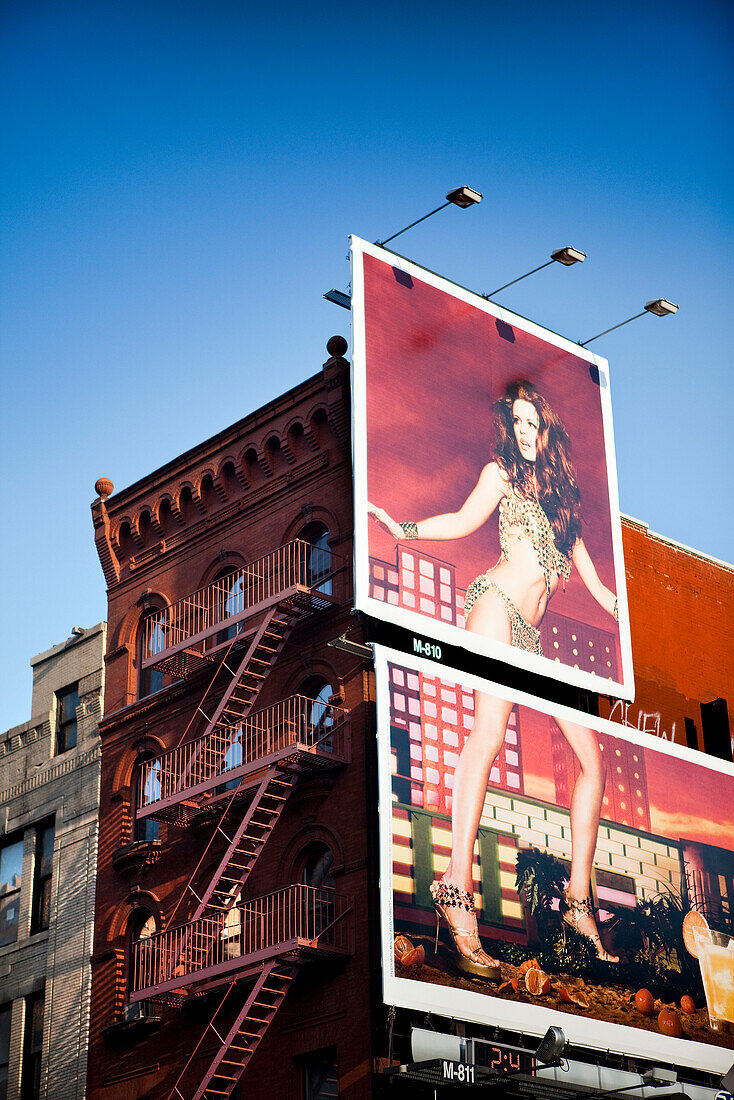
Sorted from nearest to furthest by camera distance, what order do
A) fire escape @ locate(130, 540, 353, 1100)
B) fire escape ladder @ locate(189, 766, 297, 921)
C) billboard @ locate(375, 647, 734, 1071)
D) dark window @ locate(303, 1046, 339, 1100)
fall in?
billboard @ locate(375, 647, 734, 1071), dark window @ locate(303, 1046, 339, 1100), fire escape @ locate(130, 540, 353, 1100), fire escape ladder @ locate(189, 766, 297, 921)

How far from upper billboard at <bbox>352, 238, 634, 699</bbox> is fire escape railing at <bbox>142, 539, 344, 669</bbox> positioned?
1.86 meters

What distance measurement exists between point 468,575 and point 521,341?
6.55 meters

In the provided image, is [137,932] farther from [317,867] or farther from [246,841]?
[317,867]

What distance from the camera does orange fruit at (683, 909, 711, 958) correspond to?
35.9 meters

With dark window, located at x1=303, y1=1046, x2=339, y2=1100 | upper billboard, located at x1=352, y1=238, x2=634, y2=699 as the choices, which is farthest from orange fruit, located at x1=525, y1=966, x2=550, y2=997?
upper billboard, located at x1=352, y1=238, x2=634, y2=699

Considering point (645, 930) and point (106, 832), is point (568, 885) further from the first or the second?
point (106, 832)

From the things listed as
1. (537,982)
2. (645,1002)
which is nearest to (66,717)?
(537,982)

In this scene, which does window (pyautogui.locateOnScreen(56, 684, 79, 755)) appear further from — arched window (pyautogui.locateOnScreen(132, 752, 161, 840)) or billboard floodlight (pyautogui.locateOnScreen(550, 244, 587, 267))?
billboard floodlight (pyautogui.locateOnScreen(550, 244, 587, 267))

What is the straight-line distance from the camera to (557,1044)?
2814cm

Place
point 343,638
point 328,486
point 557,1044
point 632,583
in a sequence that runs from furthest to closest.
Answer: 1. point 632,583
2. point 328,486
3. point 343,638
4. point 557,1044

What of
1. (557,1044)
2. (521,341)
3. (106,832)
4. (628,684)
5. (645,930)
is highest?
(521,341)

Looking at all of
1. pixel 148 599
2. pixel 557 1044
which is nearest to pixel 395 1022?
pixel 557 1044

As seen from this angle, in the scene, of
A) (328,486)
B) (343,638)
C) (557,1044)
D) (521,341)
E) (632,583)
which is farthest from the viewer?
(632,583)

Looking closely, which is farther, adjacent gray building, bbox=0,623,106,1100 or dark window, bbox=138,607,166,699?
dark window, bbox=138,607,166,699
